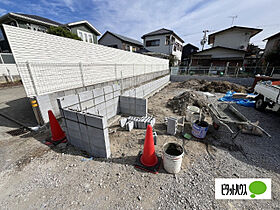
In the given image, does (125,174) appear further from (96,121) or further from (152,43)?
(152,43)

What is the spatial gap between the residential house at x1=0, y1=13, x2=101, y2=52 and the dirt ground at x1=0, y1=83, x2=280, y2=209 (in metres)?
15.6

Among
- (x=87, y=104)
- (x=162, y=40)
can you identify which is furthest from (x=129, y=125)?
(x=162, y=40)

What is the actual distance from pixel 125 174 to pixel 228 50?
78.5 feet

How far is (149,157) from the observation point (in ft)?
8.70

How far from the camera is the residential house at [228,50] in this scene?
1778cm

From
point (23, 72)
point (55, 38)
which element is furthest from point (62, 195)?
point (55, 38)

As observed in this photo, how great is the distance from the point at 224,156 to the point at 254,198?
3.39ft

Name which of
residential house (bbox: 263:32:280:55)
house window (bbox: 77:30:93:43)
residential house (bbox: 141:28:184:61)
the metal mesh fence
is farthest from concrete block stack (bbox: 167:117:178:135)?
residential house (bbox: 141:28:184:61)

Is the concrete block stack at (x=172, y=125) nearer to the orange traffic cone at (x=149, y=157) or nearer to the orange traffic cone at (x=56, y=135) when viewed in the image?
the orange traffic cone at (x=149, y=157)

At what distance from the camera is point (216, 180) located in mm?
2385

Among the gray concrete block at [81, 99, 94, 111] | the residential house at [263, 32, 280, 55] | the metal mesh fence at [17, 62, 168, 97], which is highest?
the residential house at [263, 32, 280, 55]

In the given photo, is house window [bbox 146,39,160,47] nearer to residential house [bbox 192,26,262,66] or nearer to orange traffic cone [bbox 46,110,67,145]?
residential house [bbox 192,26,262,66]

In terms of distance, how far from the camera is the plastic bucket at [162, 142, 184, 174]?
2.34m

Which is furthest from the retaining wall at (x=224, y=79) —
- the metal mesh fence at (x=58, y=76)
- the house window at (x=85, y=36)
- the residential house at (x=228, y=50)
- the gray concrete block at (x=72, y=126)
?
the gray concrete block at (x=72, y=126)
